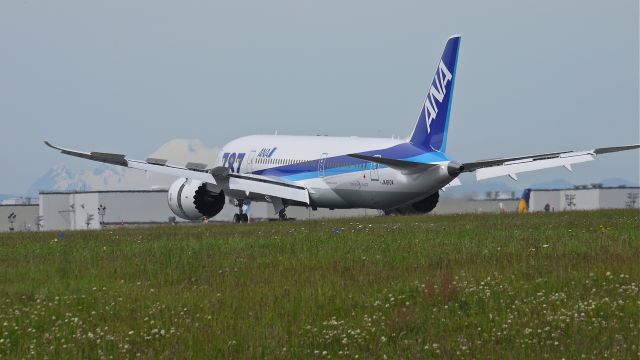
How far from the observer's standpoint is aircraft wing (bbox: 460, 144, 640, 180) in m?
42.1

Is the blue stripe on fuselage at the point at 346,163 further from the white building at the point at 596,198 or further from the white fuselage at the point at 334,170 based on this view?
the white building at the point at 596,198

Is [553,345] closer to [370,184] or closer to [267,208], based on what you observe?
[370,184]

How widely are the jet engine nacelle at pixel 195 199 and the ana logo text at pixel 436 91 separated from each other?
11463 mm

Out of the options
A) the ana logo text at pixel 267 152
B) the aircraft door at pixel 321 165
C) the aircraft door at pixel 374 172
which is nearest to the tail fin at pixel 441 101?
the aircraft door at pixel 374 172

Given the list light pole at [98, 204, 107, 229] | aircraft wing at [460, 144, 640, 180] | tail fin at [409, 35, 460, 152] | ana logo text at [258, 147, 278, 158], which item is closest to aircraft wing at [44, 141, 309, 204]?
ana logo text at [258, 147, 278, 158]

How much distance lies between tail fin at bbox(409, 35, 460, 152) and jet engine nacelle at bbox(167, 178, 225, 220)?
37.1ft

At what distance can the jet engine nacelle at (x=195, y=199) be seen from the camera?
51094mm

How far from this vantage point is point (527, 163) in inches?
1806

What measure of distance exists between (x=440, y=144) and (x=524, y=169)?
12.5 feet

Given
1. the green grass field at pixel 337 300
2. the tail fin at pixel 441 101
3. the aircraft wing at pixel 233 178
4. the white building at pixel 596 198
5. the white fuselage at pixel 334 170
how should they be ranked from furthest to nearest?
1. the white building at pixel 596 198
2. the aircraft wing at pixel 233 178
3. the white fuselage at pixel 334 170
4. the tail fin at pixel 441 101
5. the green grass field at pixel 337 300

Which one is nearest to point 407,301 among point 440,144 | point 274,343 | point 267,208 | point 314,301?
point 314,301

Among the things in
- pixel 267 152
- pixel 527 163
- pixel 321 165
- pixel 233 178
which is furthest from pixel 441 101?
pixel 267 152

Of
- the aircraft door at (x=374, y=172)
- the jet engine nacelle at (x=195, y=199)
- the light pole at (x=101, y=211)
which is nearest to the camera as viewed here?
the aircraft door at (x=374, y=172)

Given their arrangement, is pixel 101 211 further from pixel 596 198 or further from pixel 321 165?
pixel 321 165
